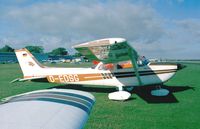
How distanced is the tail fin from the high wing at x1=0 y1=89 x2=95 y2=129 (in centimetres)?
902

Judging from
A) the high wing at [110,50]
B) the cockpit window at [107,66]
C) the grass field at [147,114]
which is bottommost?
the grass field at [147,114]

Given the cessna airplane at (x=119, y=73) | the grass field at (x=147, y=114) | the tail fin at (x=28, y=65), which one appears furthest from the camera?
the tail fin at (x=28, y=65)

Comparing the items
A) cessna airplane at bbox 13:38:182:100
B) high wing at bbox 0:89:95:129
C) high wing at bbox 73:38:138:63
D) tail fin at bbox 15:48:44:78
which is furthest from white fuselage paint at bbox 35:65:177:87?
high wing at bbox 0:89:95:129

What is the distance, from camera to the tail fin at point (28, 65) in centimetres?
1142

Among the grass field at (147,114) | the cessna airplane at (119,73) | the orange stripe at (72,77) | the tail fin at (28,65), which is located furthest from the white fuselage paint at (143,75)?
the tail fin at (28,65)

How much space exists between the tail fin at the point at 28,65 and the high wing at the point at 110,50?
11.4 ft

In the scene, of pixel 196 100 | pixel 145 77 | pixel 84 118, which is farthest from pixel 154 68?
pixel 84 118

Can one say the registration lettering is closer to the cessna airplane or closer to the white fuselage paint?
the cessna airplane

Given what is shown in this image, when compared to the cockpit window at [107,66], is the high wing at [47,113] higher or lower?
higher

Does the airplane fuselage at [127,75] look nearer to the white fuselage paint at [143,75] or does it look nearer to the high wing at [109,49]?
the white fuselage paint at [143,75]

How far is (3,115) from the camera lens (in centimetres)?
192

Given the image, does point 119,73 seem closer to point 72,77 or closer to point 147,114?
point 72,77

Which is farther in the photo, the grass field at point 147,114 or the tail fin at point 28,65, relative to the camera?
the tail fin at point 28,65

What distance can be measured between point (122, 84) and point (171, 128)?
488 cm
